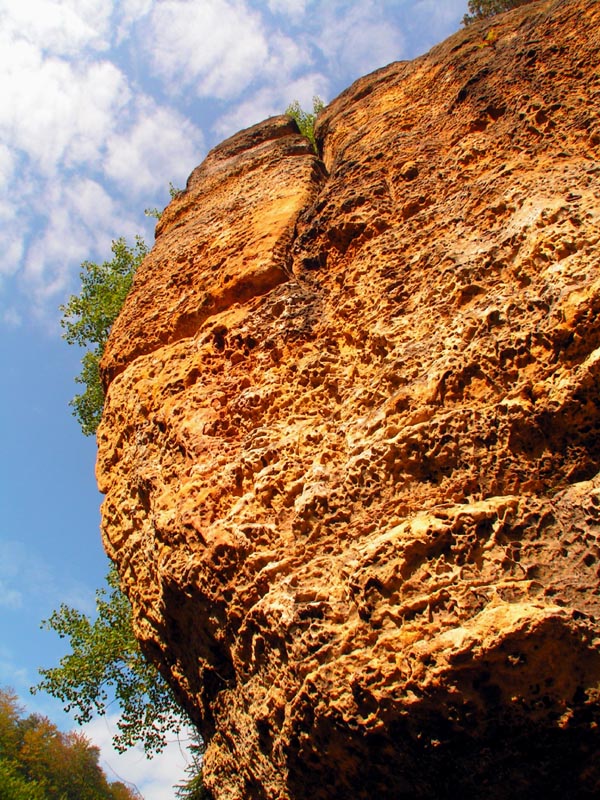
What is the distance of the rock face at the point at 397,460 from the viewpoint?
2.66m

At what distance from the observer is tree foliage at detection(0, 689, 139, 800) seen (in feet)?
101

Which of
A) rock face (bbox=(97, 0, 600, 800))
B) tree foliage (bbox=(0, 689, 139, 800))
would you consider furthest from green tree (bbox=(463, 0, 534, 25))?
tree foliage (bbox=(0, 689, 139, 800))

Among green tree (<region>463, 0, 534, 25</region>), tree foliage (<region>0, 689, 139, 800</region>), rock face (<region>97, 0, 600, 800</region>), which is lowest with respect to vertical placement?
rock face (<region>97, 0, 600, 800</region>)

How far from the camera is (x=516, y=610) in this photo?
8.48ft

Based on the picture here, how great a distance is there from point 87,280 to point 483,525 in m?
16.3

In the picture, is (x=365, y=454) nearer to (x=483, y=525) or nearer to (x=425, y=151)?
(x=483, y=525)

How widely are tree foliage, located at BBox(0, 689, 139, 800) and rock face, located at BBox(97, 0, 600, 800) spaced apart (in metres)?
30.2

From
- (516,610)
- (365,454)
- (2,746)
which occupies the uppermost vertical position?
(2,746)

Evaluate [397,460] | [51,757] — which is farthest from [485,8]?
[51,757]

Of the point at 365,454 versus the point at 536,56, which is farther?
the point at 536,56

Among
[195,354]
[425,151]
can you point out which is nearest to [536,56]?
[425,151]

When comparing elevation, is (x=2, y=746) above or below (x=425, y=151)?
above

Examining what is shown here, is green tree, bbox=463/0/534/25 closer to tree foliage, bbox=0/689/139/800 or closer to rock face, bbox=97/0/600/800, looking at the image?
rock face, bbox=97/0/600/800

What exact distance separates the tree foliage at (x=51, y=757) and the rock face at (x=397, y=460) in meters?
30.2
